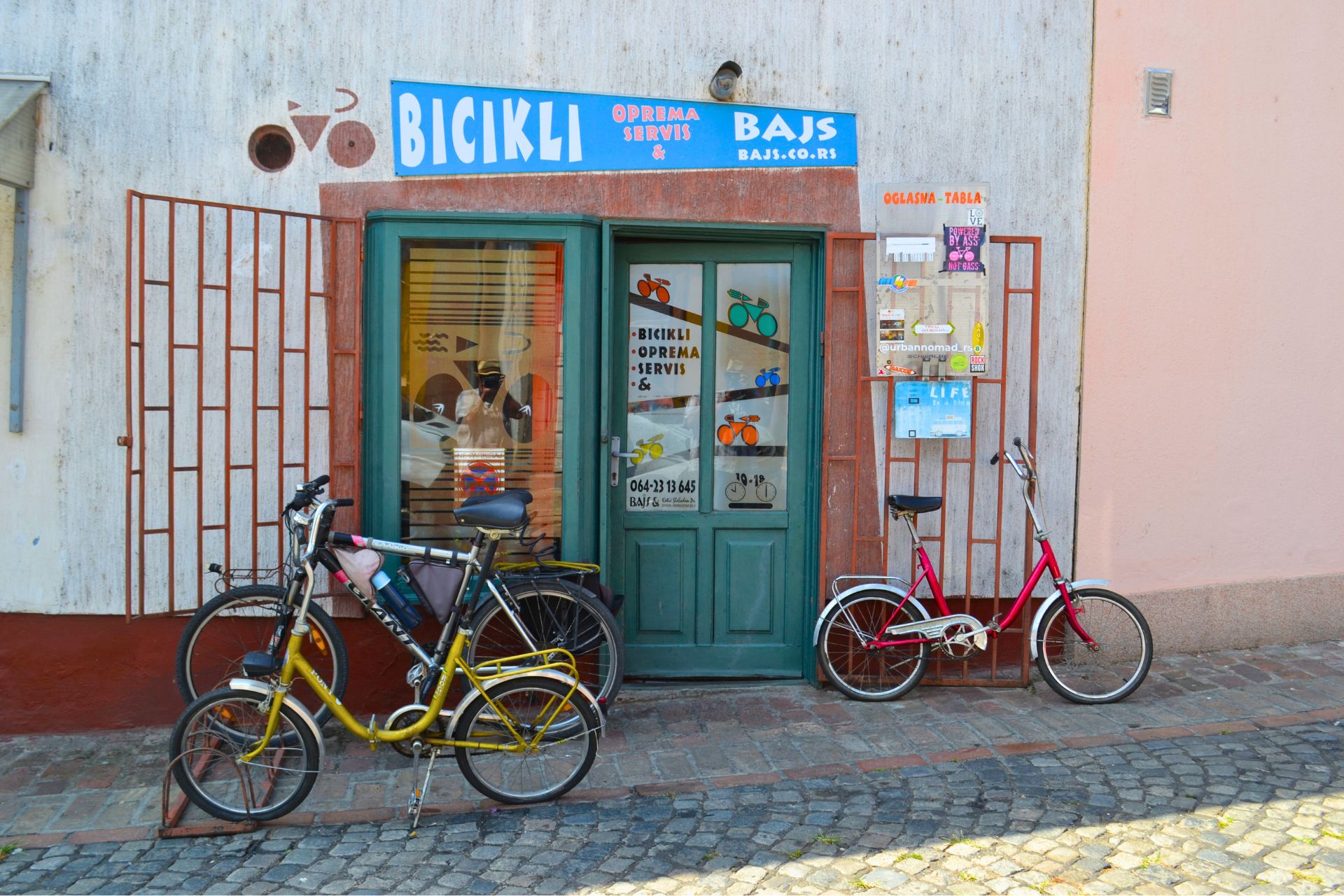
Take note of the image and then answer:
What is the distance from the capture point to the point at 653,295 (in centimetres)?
589

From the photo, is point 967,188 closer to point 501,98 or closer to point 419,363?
point 501,98

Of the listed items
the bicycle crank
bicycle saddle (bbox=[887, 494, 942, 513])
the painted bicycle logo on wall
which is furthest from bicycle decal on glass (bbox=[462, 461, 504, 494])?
the bicycle crank

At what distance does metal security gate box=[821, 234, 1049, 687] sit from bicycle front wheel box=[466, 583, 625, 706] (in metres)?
1.29

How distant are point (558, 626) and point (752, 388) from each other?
66.8 inches

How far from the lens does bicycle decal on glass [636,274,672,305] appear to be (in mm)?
5879

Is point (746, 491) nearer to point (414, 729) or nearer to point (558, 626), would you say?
point (558, 626)

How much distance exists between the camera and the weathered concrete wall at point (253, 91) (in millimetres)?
5258

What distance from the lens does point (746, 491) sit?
5.98m

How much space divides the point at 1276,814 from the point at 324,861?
363 cm

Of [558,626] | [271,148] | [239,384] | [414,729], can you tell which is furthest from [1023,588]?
[271,148]

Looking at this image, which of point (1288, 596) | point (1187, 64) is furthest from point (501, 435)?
point (1288, 596)

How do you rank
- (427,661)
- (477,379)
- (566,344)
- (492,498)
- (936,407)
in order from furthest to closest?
(936,407), (477,379), (566,344), (492,498), (427,661)

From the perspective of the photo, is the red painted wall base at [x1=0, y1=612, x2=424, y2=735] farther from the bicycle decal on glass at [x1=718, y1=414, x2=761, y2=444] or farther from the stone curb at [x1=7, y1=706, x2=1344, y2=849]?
the bicycle decal on glass at [x1=718, y1=414, x2=761, y2=444]

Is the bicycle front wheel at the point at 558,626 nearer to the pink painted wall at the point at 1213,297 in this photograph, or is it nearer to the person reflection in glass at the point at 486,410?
the person reflection in glass at the point at 486,410
